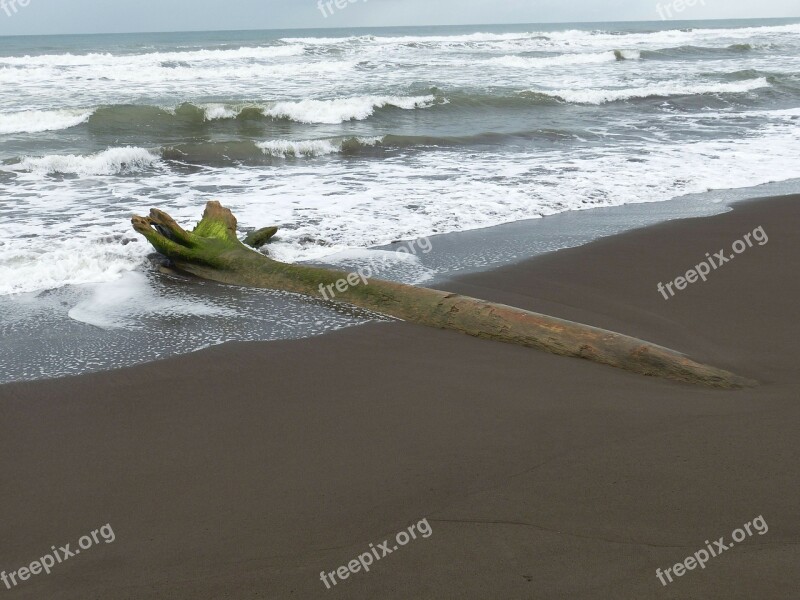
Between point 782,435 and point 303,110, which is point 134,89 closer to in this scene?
point 303,110

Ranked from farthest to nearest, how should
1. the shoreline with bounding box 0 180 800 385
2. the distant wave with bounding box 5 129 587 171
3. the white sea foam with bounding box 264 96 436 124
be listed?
the white sea foam with bounding box 264 96 436 124 → the distant wave with bounding box 5 129 587 171 → the shoreline with bounding box 0 180 800 385

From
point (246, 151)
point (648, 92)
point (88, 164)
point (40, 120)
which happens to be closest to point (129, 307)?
point (88, 164)

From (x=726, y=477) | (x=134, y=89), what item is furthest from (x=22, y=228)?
(x=134, y=89)

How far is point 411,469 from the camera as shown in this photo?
11.5ft

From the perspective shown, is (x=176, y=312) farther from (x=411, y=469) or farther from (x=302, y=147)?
(x=302, y=147)

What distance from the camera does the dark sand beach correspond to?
2791mm

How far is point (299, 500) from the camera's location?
3.27 m

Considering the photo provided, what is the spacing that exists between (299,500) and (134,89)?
24.9 metres

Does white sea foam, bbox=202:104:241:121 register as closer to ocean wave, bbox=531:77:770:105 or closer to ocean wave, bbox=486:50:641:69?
ocean wave, bbox=531:77:770:105

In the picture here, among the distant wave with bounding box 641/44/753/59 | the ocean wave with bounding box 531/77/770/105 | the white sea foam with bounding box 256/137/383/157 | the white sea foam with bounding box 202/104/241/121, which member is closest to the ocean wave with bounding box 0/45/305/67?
the white sea foam with bounding box 202/104/241/121

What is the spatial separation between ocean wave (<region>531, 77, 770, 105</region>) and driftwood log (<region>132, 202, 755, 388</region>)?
17164 millimetres

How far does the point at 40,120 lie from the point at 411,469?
17227 millimetres

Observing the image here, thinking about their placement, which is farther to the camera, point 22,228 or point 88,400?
point 22,228

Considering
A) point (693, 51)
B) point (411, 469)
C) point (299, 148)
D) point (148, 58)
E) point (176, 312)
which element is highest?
point (148, 58)
